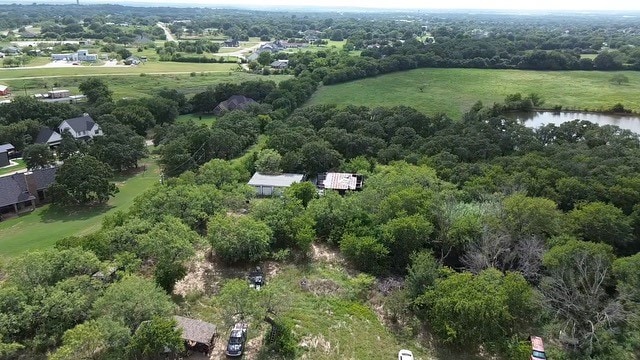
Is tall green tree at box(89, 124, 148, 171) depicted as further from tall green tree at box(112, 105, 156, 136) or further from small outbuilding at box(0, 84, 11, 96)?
small outbuilding at box(0, 84, 11, 96)

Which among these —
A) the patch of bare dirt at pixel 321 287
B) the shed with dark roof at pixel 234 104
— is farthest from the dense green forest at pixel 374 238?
the shed with dark roof at pixel 234 104

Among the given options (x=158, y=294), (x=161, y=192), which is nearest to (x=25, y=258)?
(x=158, y=294)

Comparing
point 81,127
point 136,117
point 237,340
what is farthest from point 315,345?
point 81,127

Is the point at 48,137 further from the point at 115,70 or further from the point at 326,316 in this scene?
the point at 115,70

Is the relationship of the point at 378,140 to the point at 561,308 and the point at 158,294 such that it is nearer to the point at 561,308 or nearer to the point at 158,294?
the point at 561,308

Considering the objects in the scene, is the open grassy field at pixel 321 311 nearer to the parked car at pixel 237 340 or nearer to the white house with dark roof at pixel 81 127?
the parked car at pixel 237 340

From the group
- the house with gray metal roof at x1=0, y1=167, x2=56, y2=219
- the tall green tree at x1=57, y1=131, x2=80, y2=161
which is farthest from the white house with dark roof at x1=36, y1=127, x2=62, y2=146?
the house with gray metal roof at x1=0, y1=167, x2=56, y2=219
